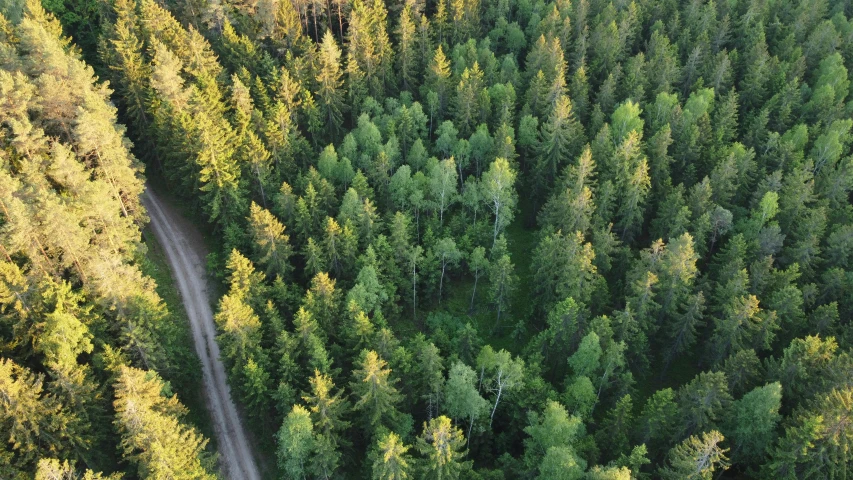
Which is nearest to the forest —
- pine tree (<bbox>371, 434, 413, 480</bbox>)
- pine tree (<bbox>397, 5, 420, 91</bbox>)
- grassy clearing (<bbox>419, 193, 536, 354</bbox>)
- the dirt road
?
pine tree (<bbox>371, 434, 413, 480</bbox>)

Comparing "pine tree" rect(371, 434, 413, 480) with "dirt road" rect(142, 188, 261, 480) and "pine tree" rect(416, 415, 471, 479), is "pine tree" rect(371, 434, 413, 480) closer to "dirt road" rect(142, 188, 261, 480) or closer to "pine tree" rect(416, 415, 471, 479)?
"pine tree" rect(416, 415, 471, 479)

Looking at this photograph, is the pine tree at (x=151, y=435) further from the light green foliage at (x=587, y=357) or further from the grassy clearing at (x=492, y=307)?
the grassy clearing at (x=492, y=307)

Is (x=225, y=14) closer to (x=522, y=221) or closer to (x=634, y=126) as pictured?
(x=522, y=221)

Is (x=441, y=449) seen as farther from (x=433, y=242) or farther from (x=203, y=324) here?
(x=203, y=324)

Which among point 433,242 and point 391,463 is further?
point 433,242

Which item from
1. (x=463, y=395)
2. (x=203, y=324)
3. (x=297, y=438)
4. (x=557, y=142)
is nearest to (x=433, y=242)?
A: (x=557, y=142)

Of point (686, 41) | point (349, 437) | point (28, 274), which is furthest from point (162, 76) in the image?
point (686, 41)

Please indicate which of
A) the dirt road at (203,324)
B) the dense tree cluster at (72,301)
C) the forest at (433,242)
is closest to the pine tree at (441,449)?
the forest at (433,242)
